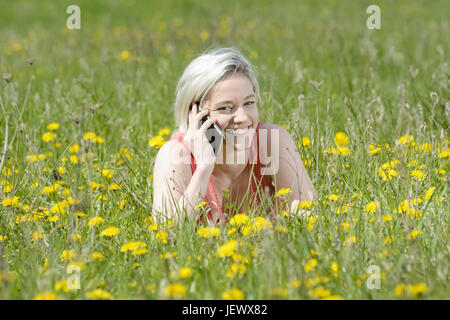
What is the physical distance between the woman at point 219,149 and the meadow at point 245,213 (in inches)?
4.9

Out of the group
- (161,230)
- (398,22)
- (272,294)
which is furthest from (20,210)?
(398,22)

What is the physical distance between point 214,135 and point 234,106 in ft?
0.57

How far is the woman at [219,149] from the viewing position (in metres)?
2.86

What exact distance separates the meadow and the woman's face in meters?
0.33

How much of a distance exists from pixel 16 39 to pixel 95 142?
5.07 metres

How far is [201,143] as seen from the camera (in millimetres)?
2900

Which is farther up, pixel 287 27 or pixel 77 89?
pixel 287 27

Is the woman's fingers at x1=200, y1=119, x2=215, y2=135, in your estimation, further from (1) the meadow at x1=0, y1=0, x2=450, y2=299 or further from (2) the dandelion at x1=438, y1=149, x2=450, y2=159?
(2) the dandelion at x1=438, y1=149, x2=450, y2=159

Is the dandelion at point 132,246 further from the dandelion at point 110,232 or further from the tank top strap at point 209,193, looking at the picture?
the tank top strap at point 209,193

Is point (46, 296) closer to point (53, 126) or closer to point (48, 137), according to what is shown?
point (48, 137)

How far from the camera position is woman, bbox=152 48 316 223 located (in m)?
2.86

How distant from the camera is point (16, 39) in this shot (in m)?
8.23

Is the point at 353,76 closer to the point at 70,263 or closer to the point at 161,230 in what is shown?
the point at 161,230
